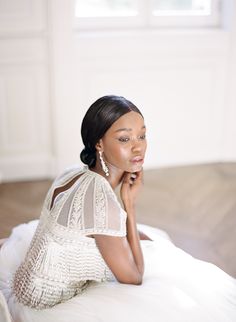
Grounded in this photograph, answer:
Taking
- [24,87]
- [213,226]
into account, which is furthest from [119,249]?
[24,87]

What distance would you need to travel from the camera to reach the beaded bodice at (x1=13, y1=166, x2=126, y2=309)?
1.71m

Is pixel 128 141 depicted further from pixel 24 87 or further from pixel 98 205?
pixel 24 87

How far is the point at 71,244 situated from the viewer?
1724 mm

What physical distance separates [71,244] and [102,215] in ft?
0.47

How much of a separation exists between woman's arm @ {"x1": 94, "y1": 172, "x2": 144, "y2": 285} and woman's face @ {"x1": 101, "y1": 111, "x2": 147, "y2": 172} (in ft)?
0.29

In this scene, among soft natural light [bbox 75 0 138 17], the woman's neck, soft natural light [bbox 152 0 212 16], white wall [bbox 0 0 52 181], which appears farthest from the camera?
soft natural light [bbox 152 0 212 16]

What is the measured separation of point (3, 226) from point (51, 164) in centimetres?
78

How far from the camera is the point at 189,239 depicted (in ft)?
9.74

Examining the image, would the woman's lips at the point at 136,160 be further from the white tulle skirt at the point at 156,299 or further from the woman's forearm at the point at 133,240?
the white tulle skirt at the point at 156,299

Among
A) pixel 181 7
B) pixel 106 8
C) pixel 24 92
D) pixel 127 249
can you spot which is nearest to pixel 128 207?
pixel 127 249

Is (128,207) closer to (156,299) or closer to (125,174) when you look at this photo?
(125,174)

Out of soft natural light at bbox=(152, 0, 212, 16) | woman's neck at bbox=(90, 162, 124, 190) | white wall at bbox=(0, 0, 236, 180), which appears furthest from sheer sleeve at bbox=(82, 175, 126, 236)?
soft natural light at bbox=(152, 0, 212, 16)

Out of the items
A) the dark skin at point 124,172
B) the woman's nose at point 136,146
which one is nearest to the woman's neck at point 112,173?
the dark skin at point 124,172

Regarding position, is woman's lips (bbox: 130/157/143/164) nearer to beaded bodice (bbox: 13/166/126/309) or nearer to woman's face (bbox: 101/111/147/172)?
woman's face (bbox: 101/111/147/172)
